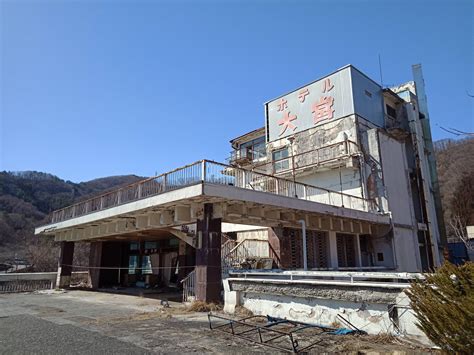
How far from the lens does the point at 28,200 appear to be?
78625mm

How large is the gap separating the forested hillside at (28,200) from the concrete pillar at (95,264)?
3929cm

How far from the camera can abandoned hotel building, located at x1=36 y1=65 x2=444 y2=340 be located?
1296 cm

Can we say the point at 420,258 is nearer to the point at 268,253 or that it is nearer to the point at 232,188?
the point at 268,253

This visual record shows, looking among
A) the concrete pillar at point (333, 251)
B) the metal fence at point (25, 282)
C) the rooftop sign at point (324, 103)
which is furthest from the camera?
the rooftop sign at point (324, 103)

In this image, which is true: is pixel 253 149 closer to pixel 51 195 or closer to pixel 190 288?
pixel 190 288

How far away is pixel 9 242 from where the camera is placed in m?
65.8

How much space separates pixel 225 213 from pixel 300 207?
11.5ft

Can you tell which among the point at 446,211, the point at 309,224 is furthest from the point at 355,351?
the point at 446,211

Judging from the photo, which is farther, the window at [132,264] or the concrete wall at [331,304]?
the window at [132,264]

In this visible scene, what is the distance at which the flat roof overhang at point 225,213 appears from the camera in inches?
468

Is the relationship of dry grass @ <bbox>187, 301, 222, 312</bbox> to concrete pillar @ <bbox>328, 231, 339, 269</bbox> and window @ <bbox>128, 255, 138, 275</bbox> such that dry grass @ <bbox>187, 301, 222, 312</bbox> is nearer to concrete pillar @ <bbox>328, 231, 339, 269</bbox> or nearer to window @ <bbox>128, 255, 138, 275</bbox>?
concrete pillar @ <bbox>328, 231, 339, 269</bbox>

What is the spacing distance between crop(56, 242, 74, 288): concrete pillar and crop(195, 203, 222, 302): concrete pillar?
1608cm

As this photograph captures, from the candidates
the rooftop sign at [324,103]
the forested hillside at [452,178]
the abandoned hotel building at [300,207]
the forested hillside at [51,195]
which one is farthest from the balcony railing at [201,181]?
the forested hillside at [452,178]

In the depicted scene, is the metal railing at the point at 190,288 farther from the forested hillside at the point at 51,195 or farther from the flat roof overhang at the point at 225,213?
the forested hillside at the point at 51,195
